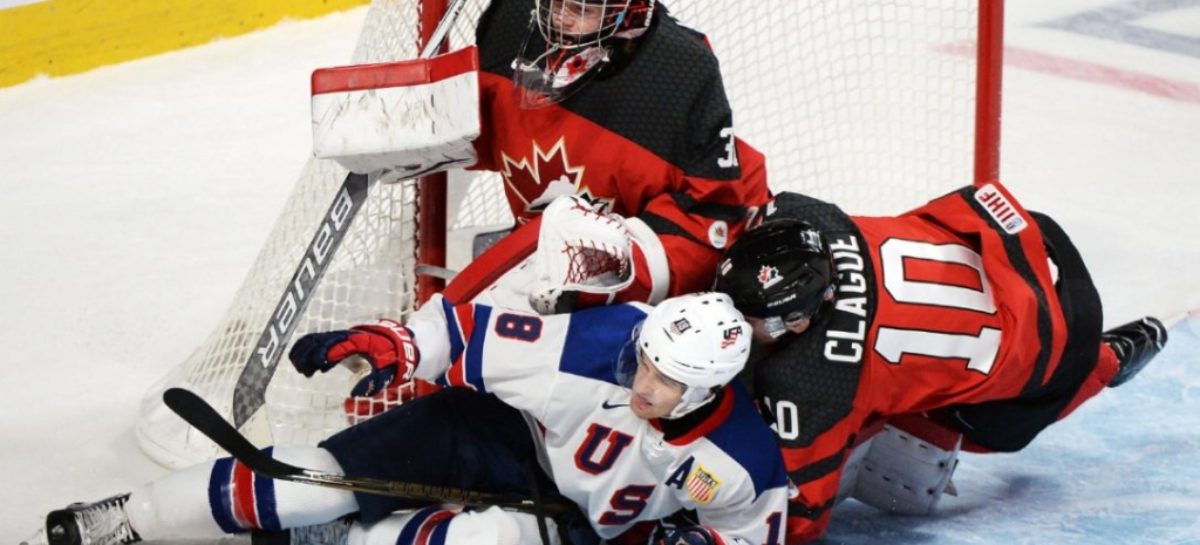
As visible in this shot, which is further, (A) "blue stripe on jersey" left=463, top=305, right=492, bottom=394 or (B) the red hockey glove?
(A) "blue stripe on jersey" left=463, top=305, right=492, bottom=394

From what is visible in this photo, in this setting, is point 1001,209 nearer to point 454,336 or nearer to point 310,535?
point 454,336

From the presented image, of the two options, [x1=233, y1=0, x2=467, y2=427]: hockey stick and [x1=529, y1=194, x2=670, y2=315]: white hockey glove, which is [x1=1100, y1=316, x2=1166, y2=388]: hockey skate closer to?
[x1=529, y1=194, x2=670, y2=315]: white hockey glove

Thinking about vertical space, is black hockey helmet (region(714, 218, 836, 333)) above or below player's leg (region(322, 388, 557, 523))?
above

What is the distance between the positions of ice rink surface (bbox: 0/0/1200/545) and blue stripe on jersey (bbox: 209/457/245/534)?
486mm

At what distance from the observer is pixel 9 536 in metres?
2.63

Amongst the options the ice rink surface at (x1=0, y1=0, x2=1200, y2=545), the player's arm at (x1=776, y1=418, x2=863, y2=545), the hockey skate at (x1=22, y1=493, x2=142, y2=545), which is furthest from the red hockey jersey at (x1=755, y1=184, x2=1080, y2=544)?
the hockey skate at (x1=22, y1=493, x2=142, y2=545)

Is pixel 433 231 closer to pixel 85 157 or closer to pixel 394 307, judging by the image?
pixel 394 307

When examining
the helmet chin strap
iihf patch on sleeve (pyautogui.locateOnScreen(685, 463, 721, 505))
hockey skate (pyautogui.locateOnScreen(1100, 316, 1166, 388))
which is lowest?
hockey skate (pyautogui.locateOnScreen(1100, 316, 1166, 388))

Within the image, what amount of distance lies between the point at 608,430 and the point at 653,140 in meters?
0.45

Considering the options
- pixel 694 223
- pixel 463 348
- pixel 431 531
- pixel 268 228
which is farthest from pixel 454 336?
pixel 268 228

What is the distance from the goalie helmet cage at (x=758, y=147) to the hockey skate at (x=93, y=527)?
15.0 inches

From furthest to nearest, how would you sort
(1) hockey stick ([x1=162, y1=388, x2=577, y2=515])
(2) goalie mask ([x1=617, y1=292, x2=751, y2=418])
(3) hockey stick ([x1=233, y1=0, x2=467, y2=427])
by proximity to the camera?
1. (3) hockey stick ([x1=233, y1=0, x2=467, y2=427])
2. (1) hockey stick ([x1=162, y1=388, x2=577, y2=515])
3. (2) goalie mask ([x1=617, y1=292, x2=751, y2=418])

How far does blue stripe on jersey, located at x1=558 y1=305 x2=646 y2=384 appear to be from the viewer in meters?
2.35

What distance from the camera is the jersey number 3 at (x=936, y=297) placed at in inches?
98.9
